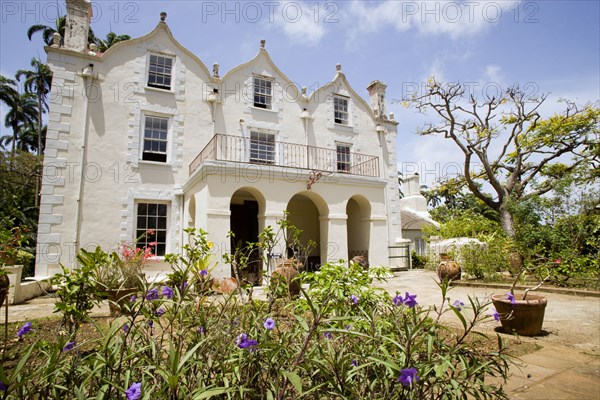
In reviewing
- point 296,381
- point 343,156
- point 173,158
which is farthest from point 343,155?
point 296,381

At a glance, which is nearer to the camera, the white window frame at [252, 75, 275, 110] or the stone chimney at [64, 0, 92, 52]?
the stone chimney at [64, 0, 92, 52]

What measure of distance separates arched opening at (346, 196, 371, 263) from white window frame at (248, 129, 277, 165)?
3.90m

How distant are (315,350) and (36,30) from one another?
36.8 m

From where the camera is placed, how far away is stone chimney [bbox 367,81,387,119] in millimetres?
17891

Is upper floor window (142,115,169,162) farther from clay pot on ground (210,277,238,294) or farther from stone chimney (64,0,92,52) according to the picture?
clay pot on ground (210,277,238,294)

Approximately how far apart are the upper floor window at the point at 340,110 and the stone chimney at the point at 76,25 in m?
10.7

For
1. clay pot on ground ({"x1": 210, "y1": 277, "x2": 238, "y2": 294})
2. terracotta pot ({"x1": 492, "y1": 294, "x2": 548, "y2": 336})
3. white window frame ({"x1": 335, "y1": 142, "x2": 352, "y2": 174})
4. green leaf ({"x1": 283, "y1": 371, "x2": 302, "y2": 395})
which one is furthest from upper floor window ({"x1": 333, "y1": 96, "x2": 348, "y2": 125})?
green leaf ({"x1": 283, "y1": 371, "x2": 302, "y2": 395})

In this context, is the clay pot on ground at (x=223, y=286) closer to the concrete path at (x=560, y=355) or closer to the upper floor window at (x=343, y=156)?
the concrete path at (x=560, y=355)

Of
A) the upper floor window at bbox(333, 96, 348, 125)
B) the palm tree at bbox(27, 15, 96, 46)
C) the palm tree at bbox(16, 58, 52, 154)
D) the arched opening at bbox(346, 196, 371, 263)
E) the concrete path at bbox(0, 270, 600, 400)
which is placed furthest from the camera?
the palm tree at bbox(16, 58, 52, 154)

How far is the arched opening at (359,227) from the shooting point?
1325cm

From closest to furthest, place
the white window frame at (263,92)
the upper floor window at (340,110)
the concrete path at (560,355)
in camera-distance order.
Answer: the concrete path at (560,355) → the white window frame at (263,92) → the upper floor window at (340,110)

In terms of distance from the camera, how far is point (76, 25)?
11.8m

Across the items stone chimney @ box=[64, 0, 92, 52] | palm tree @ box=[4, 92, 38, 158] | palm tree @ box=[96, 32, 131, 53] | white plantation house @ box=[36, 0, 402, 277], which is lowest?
white plantation house @ box=[36, 0, 402, 277]

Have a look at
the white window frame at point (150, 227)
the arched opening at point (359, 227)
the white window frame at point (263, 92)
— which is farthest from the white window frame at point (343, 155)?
the white window frame at point (150, 227)
